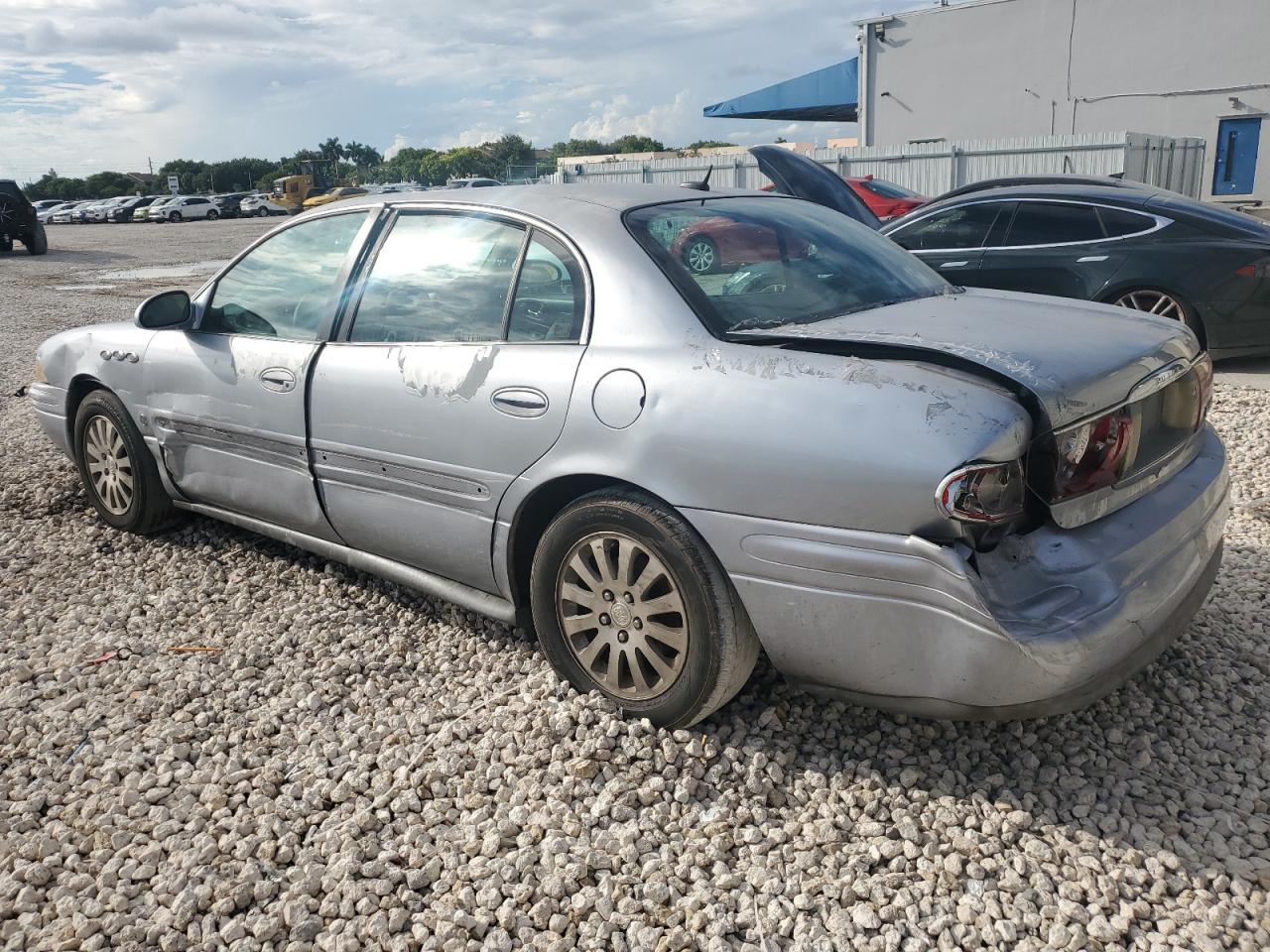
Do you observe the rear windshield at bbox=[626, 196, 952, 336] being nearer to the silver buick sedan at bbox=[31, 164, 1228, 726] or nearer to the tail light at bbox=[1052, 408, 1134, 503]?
the silver buick sedan at bbox=[31, 164, 1228, 726]

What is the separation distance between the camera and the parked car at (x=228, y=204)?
52375mm

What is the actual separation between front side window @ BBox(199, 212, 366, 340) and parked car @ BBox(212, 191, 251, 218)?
53.1 meters

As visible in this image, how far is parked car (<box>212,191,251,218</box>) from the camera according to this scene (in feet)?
172

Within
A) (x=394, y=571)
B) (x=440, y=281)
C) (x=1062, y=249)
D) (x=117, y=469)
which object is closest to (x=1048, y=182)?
(x=1062, y=249)

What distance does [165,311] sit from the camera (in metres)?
4.20

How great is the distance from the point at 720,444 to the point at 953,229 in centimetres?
627

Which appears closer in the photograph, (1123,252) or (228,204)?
(1123,252)

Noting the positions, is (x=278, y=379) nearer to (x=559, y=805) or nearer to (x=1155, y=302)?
(x=559, y=805)

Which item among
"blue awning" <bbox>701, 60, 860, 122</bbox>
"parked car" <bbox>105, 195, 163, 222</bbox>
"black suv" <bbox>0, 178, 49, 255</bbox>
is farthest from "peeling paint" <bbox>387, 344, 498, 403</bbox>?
"parked car" <bbox>105, 195, 163, 222</bbox>

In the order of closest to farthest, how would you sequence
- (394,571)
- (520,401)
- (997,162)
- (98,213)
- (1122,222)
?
1. (520,401)
2. (394,571)
3. (1122,222)
4. (997,162)
5. (98,213)

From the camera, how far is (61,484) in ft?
18.7

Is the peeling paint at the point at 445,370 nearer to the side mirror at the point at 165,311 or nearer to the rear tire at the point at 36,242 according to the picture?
the side mirror at the point at 165,311

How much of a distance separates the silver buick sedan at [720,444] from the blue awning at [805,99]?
116 feet

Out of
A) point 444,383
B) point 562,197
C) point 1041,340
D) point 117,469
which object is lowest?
point 117,469
